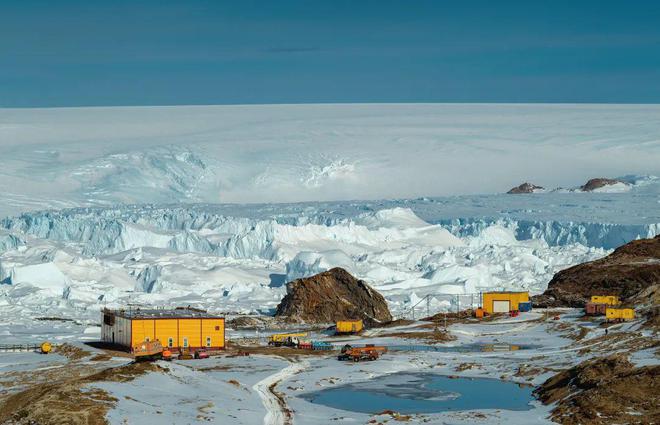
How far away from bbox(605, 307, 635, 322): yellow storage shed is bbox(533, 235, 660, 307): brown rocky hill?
1028 cm

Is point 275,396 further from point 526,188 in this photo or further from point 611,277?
point 526,188

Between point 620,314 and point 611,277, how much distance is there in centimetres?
1658

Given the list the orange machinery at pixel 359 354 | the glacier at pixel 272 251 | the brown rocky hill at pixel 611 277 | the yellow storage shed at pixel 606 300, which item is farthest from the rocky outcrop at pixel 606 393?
the glacier at pixel 272 251

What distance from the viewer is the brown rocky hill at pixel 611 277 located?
68062 millimetres

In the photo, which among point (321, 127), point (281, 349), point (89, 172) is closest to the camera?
point (281, 349)

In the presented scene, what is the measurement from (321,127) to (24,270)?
87.2m

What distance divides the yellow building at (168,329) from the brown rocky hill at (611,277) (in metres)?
26.1

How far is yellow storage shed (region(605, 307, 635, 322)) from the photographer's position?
53.5m

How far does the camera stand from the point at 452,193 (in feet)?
486

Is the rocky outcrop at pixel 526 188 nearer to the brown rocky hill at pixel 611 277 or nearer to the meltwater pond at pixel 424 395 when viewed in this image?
the brown rocky hill at pixel 611 277

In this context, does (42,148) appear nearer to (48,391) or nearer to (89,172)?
(89,172)

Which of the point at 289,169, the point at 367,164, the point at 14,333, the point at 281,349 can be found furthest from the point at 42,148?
the point at 281,349

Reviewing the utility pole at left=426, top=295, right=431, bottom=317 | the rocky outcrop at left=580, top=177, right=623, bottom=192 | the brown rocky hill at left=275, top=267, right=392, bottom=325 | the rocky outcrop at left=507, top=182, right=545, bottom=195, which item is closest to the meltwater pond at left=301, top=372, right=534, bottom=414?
the brown rocky hill at left=275, top=267, right=392, bottom=325

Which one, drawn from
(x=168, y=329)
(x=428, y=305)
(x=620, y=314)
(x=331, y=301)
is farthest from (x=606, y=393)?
(x=428, y=305)
